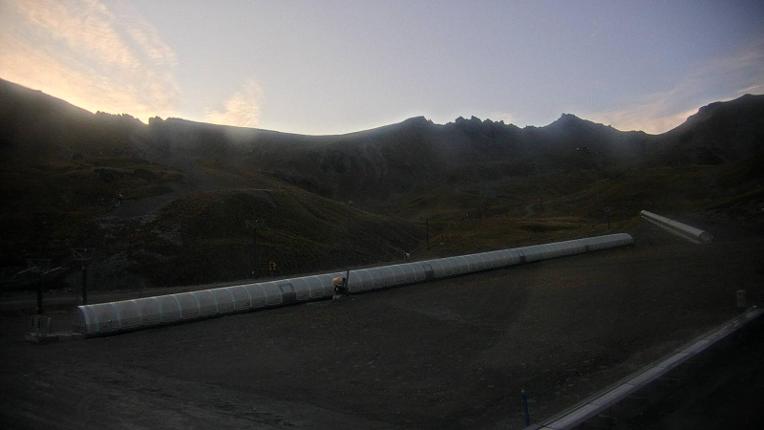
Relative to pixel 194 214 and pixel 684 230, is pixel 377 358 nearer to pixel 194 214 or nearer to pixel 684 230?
pixel 194 214

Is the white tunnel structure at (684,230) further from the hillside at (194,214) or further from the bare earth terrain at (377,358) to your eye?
the bare earth terrain at (377,358)

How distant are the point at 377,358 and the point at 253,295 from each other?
557 inches

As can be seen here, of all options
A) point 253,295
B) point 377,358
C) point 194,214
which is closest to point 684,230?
point 253,295

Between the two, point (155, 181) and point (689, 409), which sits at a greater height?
point (155, 181)

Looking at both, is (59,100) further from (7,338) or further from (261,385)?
(261,385)

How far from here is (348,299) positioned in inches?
1371

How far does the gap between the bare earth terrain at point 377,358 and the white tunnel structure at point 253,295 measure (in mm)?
767

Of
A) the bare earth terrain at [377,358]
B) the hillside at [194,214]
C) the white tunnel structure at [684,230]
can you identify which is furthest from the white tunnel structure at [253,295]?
the hillside at [194,214]

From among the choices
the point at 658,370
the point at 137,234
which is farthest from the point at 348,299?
the point at 137,234

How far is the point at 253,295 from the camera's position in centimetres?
3116

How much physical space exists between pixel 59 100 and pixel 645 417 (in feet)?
577

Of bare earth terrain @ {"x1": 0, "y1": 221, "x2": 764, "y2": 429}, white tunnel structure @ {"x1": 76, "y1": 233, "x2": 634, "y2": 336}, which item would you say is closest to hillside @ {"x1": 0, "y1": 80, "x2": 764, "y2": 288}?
bare earth terrain @ {"x1": 0, "y1": 221, "x2": 764, "y2": 429}

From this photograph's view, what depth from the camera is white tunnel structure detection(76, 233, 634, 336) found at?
82.4 ft

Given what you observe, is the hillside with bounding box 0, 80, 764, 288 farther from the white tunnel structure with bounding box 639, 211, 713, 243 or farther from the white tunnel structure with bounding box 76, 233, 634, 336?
the white tunnel structure with bounding box 76, 233, 634, 336
